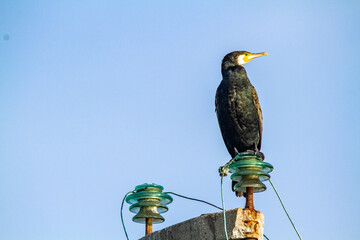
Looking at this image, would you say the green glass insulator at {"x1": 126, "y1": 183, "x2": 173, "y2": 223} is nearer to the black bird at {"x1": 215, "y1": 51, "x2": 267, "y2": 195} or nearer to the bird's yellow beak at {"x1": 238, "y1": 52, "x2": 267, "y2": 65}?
the black bird at {"x1": 215, "y1": 51, "x2": 267, "y2": 195}

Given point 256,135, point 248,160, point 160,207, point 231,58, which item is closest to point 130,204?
point 160,207

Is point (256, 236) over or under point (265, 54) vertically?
under

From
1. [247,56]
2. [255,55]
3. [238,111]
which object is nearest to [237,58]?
[247,56]

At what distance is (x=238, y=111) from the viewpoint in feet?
23.2

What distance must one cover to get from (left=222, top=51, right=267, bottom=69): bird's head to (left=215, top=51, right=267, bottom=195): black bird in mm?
75

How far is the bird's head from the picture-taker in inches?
295

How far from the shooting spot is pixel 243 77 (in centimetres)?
724

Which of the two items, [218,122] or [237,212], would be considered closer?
[237,212]

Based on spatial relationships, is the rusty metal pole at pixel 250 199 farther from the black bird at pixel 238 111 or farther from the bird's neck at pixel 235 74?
the bird's neck at pixel 235 74

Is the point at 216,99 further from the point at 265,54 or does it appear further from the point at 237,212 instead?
the point at 237,212

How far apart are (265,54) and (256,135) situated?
1.25 m

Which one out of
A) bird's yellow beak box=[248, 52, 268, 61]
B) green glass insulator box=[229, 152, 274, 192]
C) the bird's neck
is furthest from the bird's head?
green glass insulator box=[229, 152, 274, 192]

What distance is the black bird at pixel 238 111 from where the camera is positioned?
23.2ft

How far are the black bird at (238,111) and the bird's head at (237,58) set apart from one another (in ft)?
0.24
